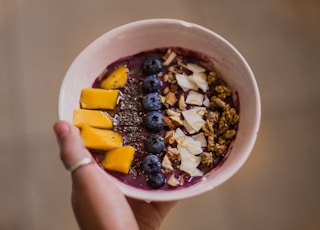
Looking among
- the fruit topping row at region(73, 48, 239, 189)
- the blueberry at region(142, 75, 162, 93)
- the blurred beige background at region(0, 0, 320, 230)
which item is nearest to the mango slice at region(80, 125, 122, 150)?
the fruit topping row at region(73, 48, 239, 189)

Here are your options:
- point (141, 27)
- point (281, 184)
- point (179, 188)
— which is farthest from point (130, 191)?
point (281, 184)

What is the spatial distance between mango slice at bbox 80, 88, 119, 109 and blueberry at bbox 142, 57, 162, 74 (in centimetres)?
7

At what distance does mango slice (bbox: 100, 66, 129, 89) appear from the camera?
3.03ft

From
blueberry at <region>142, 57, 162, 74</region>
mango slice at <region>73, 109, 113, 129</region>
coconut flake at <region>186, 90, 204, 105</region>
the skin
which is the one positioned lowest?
the skin

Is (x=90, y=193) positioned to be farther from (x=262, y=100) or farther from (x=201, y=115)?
(x=262, y=100)

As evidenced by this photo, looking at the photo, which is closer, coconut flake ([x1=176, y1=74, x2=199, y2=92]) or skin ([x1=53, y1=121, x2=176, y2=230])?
skin ([x1=53, y1=121, x2=176, y2=230])

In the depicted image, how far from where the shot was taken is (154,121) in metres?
0.89

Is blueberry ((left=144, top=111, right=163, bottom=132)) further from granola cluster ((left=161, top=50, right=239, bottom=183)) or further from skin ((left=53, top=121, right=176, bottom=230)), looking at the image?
skin ((left=53, top=121, right=176, bottom=230))

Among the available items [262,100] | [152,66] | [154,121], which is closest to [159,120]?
[154,121]

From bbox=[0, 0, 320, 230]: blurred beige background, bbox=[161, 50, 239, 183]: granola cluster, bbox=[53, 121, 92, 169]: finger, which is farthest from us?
bbox=[0, 0, 320, 230]: blurred beige background

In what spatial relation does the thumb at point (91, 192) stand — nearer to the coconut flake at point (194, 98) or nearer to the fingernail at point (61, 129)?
the fingernail at point (61, 129)

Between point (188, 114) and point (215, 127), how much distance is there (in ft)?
0.17

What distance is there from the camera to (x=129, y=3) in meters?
1.63

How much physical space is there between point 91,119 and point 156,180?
0.15 metres
